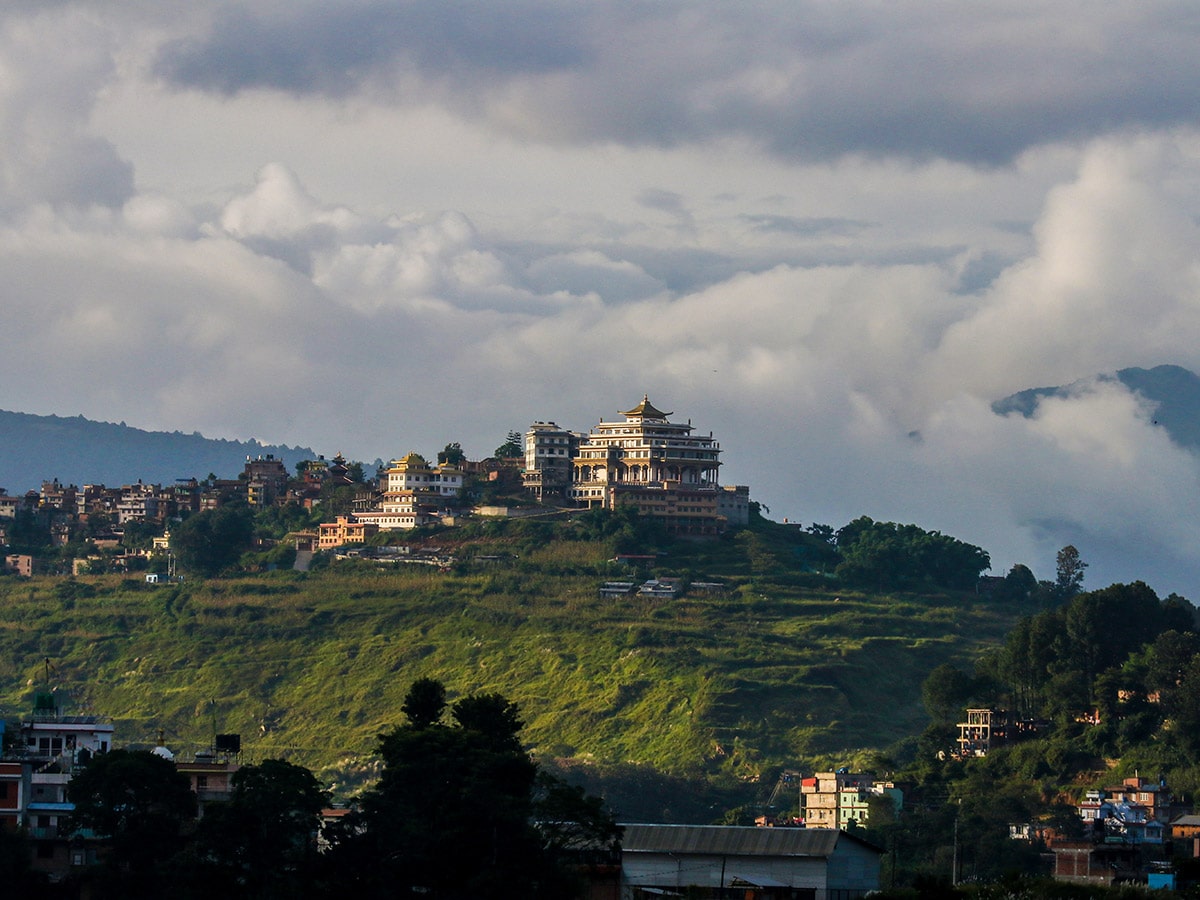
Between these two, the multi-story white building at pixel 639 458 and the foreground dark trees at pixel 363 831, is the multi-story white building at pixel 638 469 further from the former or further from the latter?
the foreground dark trees at pixel 363 831

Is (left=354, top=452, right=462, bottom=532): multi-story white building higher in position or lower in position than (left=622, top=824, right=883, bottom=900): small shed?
higher

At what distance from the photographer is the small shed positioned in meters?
58.6

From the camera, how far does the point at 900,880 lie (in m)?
78.1

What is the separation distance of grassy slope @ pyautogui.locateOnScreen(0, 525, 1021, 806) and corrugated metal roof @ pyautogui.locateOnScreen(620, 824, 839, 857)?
1952 inches

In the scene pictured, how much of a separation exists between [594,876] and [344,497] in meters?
90.0

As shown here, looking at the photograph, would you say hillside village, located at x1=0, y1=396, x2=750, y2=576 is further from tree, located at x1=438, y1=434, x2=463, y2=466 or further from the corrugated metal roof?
the corrugated metal roof

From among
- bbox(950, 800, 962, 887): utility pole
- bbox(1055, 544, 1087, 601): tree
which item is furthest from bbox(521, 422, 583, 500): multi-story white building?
bbox(950, 800, 962, 887): utility pole

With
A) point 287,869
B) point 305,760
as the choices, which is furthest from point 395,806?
point 305,760

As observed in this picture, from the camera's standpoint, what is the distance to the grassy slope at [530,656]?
116562 mm

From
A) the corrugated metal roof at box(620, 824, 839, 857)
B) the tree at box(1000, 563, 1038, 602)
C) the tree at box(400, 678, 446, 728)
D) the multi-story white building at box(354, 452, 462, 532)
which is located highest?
the multi-story white building at box(354, 452, 462, 532)

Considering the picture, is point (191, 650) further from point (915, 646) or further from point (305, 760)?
point (915, 646)

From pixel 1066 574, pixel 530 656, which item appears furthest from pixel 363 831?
pixel 1066 574

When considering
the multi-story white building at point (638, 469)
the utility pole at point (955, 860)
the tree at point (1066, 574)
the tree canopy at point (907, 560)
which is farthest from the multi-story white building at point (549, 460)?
the utility pole at point (955, 860)

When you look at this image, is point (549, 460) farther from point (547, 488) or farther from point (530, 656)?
point (530, 656)
